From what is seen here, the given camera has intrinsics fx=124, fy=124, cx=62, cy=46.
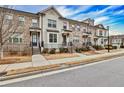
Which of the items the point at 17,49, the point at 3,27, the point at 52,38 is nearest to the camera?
the point at 3,27

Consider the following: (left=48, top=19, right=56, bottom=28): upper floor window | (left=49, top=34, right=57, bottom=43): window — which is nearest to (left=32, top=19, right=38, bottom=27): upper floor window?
(left=48, top=19, right=56, bottom=28): upper floor window

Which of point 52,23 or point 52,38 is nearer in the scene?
point 52,38

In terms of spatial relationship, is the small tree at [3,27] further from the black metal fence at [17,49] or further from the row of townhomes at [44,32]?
the black metal fence at [17,49]

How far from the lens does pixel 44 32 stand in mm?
20594

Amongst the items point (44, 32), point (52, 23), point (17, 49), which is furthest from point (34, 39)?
point (52, 23)

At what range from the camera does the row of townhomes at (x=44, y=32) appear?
17875mm

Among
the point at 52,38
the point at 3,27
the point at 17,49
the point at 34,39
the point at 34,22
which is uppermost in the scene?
the point at 34,22

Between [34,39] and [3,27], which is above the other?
[3,27]

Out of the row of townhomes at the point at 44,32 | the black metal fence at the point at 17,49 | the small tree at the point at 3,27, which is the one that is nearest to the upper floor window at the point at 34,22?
the row of townhomes at the point at 44,32

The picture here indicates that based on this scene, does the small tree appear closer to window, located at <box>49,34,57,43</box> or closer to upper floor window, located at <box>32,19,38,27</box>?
upper floor window, located at <box>32,19,38,27</box>

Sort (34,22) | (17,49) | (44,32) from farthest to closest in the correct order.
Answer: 1. (44,32)
2. (34,22)
3. (17,49)

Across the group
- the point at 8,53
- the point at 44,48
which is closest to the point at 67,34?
the point at 44,48

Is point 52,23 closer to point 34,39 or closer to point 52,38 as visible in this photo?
point 52,38
